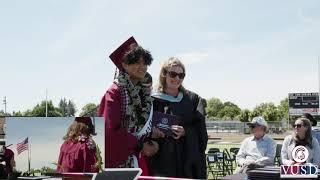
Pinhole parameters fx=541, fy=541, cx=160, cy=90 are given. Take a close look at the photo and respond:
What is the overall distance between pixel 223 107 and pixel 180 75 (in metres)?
120

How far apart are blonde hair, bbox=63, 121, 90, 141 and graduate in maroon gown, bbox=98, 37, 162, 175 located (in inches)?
22.4

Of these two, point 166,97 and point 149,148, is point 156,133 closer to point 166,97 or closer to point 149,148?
point 149,148

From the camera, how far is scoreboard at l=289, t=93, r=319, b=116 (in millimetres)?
58250

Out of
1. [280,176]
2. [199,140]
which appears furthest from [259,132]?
[280,176]

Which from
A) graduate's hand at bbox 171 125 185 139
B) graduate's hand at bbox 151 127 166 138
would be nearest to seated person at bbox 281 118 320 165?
graduate's hand at bbox 171 125 185 139

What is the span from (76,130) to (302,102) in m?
58.4

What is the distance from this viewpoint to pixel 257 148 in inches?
303

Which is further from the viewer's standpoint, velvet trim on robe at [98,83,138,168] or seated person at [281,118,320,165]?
seated person at [281,118,320,165]

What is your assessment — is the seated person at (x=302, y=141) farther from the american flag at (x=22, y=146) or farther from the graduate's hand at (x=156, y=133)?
the american flag at (x=22, y=146)

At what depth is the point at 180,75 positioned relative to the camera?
13.3 feet

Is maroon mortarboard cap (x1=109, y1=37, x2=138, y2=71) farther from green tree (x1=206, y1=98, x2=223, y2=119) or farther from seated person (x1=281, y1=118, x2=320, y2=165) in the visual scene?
green tree (x1=206, y1=98, x2=223, y2=119)

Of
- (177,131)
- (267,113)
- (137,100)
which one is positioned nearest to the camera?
(137,100)

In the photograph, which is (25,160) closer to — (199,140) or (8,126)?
(8,126)

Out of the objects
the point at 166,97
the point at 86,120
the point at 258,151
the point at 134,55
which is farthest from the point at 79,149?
the point at 258,151
